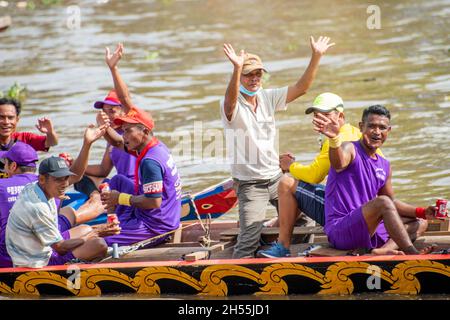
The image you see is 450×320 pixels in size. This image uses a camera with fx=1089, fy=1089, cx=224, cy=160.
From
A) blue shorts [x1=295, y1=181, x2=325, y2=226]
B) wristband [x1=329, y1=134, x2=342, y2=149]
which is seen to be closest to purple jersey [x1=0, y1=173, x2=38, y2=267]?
blue shorts [x1=295, y1=181, x2=325, y2=226]

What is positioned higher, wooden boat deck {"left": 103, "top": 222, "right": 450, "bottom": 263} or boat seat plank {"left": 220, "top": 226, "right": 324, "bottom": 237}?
boat seat plank {"left": 220, "top": 226, "right": 324, "bottom": 237}

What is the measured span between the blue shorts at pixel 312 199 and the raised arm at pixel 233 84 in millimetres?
994

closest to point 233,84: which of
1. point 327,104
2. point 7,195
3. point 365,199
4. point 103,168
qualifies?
point 327,104

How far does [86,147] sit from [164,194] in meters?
0.95

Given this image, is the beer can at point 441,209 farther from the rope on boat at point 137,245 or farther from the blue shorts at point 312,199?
the rope on boat at point 137,245

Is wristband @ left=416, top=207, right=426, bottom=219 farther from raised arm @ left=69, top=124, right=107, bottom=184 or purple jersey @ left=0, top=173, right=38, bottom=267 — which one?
purple jersey @ left=0, top=173, right=38, bottom=267

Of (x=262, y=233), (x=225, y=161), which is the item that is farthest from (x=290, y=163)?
(x=225, y=161)

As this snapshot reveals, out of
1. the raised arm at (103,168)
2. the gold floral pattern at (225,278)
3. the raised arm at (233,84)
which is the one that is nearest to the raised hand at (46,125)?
the raised arm at (103,168)

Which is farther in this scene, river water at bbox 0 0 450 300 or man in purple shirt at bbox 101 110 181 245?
river water at bbox 0 0 450 300

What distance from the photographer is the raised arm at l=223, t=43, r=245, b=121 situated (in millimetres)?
10328

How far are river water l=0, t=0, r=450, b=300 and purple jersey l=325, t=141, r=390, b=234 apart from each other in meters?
3.86

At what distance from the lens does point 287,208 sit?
10.5m

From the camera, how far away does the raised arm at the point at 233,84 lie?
10.3 meters

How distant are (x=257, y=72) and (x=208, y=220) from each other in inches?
78.1
